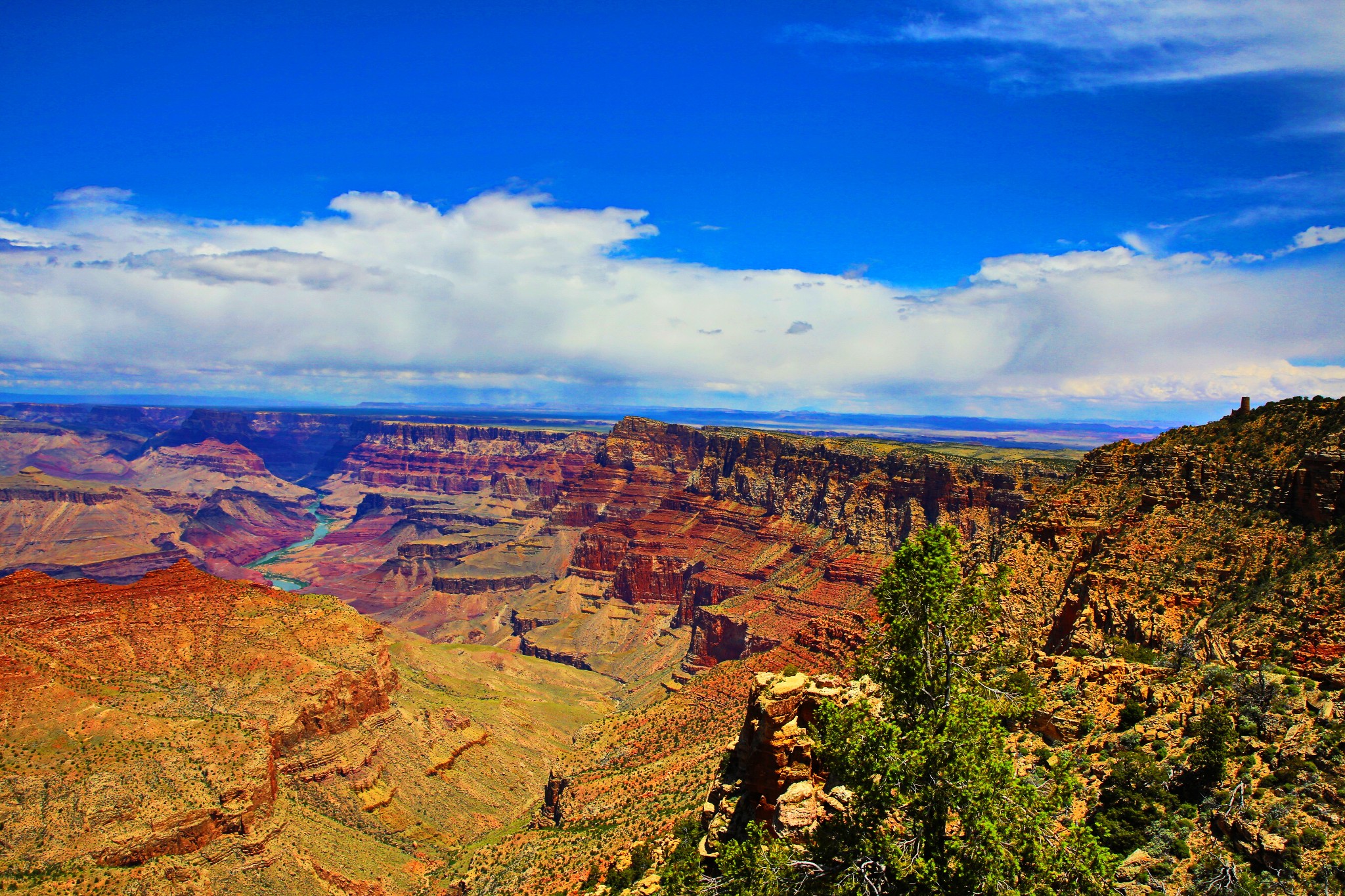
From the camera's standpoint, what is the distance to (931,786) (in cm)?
1920

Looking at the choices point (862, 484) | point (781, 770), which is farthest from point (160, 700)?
point (862, 484)

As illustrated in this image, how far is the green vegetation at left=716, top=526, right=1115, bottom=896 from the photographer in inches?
722

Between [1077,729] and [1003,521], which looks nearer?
[1077,729]

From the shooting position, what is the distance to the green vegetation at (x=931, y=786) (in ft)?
60.2

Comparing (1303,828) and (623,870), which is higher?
(1303,828)

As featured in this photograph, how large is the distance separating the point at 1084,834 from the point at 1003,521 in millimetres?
77196

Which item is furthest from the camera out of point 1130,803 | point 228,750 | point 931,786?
point 228,750

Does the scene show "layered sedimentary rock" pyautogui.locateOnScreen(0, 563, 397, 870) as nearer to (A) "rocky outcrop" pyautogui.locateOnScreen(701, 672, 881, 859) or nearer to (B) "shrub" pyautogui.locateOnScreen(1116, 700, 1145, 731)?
(A) "rocky outcrop" pyautogui.locateOnScreen(701, 672, 881, 859)

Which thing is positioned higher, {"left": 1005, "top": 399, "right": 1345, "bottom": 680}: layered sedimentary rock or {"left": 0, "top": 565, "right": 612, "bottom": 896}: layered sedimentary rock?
{"left": 1005, "top": 399, "right": 1345, "bottom": 680}: layered sedimentary rock

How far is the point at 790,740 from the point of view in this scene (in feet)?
90.5

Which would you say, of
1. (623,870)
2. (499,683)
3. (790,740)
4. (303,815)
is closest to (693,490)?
(499,683)

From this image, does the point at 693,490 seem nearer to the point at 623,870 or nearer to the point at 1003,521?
the point at 1003,521

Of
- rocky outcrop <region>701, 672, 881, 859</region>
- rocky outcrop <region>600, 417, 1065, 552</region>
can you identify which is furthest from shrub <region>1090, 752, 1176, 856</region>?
rocky outcrop <region>600, 417, 1065, 552</region>

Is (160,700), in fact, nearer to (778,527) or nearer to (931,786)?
(931,786)
